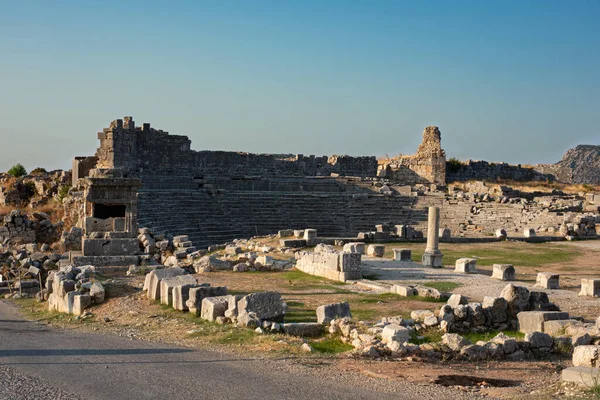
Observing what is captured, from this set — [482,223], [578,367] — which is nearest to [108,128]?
[482,223]

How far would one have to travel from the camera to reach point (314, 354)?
8.44 metres

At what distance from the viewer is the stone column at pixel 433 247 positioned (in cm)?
1778

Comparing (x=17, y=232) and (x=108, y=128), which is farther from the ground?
(x=108, y=128)

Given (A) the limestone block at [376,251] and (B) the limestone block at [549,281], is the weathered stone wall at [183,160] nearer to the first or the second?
(A) the limestone block at [376,251]

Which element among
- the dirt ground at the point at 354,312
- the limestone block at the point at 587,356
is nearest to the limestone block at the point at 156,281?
the dirt ground at the point at 354,312

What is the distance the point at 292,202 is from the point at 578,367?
2287cm

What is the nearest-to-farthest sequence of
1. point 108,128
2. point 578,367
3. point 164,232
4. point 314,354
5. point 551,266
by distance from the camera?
point 578,367 < point 314,354 < point 551,266 < point 164,232 < point 108,128

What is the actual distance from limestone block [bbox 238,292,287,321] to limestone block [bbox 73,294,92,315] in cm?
359

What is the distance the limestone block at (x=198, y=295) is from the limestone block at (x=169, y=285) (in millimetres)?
552

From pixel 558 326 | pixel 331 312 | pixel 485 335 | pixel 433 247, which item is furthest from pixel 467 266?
pixel 331 312

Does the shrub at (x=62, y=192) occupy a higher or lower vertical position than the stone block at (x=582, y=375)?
higher

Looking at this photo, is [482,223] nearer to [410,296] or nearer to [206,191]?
[206,191]

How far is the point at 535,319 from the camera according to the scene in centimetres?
992

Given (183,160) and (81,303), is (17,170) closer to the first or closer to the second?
(183,160)
